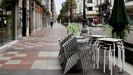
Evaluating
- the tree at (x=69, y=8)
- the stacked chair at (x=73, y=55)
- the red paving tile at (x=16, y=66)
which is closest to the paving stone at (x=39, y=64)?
the red paving tile at (x=16, y=66)

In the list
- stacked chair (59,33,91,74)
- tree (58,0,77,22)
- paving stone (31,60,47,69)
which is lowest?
paving stone (31,60,47,69)

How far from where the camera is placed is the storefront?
17.7 m

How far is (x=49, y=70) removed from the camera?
10031 mm

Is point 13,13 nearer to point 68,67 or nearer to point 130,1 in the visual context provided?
point 68,67

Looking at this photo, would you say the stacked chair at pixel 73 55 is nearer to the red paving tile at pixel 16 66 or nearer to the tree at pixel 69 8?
the red paving tile at pixel 16 66

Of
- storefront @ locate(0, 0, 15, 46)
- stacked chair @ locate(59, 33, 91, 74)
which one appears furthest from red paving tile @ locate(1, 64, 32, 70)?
storefront @ locate(0, 0, 15, 46)

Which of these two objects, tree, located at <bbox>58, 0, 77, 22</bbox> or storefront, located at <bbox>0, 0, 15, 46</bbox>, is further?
tree, located at <bbox>58, 0, 77, 22</bbox>

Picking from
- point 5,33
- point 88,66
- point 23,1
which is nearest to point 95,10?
point 23,1

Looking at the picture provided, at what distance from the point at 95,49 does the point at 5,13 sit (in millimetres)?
9258

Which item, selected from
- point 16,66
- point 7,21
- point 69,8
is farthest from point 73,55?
point 69,8

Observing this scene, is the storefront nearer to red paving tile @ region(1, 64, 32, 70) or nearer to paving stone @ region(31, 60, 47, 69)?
paving stone @ region(31, 60, 47, 69)

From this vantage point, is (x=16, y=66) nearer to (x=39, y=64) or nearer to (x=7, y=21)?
(x=39, y=64)

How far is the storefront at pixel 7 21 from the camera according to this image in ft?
58.1

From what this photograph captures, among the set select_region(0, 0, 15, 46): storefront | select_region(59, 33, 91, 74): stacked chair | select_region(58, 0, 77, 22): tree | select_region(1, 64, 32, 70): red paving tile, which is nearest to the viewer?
select_region(59, 33, 91, 74): stacked chair
